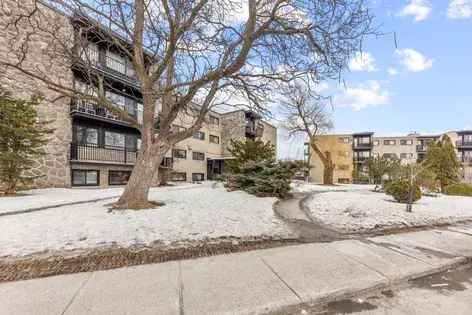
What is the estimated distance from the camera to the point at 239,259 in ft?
12.1

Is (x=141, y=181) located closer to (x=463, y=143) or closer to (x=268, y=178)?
(x=268, y=178)

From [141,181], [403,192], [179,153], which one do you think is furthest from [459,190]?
[179,153]

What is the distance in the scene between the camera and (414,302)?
270 cm

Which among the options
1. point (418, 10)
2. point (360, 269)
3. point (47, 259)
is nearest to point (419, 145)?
point (418, 10)

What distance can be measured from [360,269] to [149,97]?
7.08 meters

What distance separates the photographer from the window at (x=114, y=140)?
1686 centimetres

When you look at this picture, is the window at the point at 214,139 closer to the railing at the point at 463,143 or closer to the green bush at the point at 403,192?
the green bush at the point at 403,192

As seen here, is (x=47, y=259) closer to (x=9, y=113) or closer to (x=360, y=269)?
(x=360, y=269)

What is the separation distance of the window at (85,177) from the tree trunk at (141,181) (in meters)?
10.2

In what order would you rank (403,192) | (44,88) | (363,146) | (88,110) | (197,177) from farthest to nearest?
(363,146) < (197,177) < (88,110) < (44,88) < (403,192)

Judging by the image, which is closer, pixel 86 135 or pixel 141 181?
pixel 141 181

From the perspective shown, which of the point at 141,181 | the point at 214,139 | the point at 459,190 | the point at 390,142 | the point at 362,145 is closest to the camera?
the point at 141,181

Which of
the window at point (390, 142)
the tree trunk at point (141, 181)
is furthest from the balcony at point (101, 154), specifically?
the window at point (390, 142)

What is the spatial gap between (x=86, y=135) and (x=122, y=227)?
13.5 m
